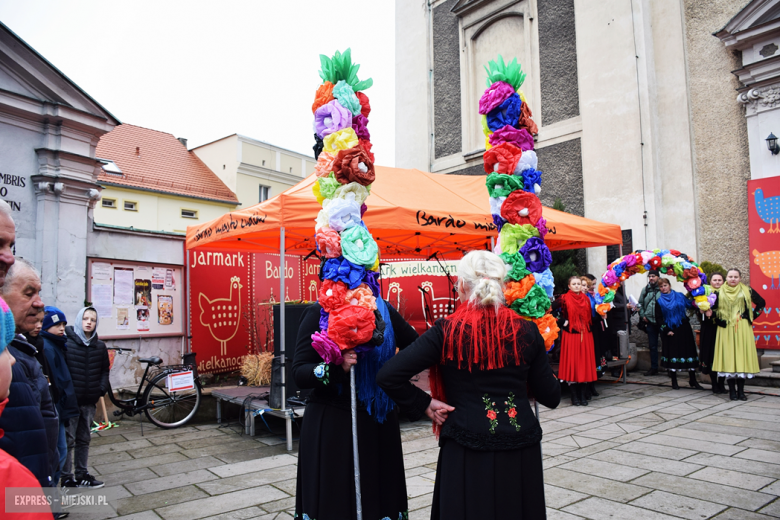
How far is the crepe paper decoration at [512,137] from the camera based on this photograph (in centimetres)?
339

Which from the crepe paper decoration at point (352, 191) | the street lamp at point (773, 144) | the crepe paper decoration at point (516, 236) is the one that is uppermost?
the street lamp at point (773, 144)

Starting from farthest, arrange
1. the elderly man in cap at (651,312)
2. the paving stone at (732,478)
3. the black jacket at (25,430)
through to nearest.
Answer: the elderly man in cap at (651,312) → the paving stone at (732,478) → the black jacket at (25,430)

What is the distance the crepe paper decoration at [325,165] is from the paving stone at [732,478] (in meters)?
4.07

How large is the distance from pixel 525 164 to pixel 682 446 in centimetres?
397

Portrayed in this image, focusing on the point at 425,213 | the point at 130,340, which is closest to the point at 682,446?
the point at 425,213

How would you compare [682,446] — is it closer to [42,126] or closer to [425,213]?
[425,213]

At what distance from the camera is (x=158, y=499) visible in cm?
434

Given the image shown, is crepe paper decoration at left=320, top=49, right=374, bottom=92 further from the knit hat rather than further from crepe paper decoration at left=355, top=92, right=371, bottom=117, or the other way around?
the knit hat

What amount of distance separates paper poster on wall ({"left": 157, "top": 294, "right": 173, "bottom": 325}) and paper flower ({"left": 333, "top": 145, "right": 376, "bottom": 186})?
621 centimetres

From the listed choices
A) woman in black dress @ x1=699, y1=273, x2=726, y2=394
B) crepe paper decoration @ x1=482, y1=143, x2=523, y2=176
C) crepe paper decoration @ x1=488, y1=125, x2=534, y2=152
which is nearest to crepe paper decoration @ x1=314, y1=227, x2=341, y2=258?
crepe paper decoration @ x1=482, y1=143, x2=523, y2=176

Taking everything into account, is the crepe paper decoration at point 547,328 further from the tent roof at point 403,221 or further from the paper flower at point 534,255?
the tent roof at point 403,221

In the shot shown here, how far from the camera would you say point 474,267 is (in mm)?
2361

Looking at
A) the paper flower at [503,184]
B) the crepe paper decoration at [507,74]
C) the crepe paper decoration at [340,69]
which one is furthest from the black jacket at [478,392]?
the crepe paper decoration at [507,74]

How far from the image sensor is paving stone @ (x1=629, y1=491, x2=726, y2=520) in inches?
146
